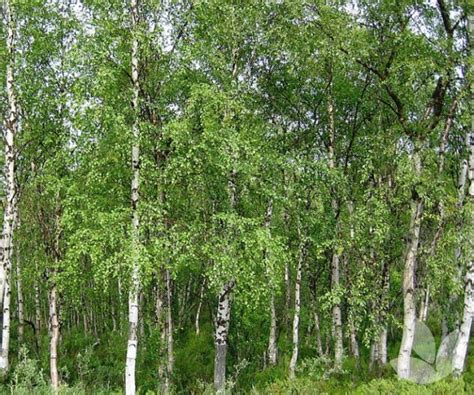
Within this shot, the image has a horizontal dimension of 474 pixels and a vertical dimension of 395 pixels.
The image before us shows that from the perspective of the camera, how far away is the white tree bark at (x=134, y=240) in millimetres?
9688

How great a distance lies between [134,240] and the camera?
960 centimetres

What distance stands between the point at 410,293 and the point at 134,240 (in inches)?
241

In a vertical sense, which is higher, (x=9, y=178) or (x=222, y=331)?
(x=9, y=178)

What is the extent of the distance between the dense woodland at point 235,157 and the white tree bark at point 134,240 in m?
0.04

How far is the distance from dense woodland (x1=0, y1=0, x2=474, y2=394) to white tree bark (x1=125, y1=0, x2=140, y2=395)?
4 cm

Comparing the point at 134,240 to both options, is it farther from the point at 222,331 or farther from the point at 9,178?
the point at 9,178

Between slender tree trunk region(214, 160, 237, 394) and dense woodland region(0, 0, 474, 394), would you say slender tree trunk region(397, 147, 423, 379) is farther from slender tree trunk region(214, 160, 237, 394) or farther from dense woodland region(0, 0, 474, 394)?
slender tree trunk region(214, 160, 237, 394)

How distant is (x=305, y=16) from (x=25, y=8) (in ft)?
25.0

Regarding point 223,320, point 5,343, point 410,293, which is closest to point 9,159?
point 5,343

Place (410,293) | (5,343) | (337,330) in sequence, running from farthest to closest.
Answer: (337,330) → (5,343) → (410,293)

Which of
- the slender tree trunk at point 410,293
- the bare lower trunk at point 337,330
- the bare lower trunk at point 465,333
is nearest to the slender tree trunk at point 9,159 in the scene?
the bare lower trunk at point 337,330

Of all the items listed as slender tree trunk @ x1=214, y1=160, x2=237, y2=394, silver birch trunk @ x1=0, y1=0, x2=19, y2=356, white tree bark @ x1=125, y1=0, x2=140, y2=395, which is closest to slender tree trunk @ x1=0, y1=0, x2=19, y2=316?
silver birch trunk @ x1=0, y1=0, x2=19, y2=356

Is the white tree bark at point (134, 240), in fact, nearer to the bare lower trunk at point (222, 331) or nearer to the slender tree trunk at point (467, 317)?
the bare lower trunk at point (222, 331)

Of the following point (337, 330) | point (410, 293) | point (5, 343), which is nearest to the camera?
point (410, 293)
